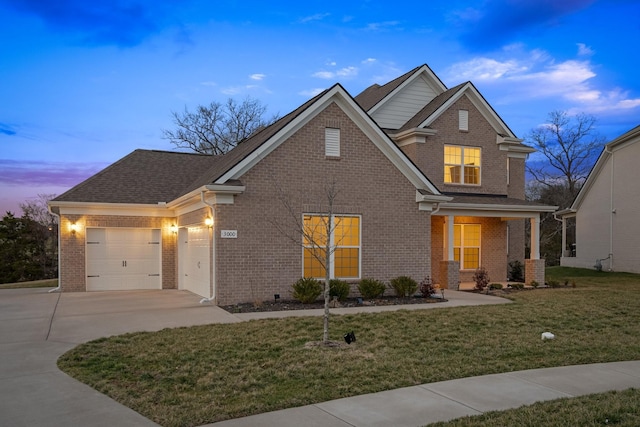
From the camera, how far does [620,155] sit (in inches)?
1110

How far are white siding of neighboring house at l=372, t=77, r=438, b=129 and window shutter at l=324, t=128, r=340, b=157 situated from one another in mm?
7062

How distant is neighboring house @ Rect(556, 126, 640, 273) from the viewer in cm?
2702

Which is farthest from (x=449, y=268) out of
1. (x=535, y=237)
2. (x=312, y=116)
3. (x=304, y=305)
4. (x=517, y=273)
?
(x=312, y=116)

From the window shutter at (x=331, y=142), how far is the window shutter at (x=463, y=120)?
782cm

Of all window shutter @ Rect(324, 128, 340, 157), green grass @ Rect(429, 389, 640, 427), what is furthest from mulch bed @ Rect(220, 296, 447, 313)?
green grass @ Rect(429, 389, 640, 427)

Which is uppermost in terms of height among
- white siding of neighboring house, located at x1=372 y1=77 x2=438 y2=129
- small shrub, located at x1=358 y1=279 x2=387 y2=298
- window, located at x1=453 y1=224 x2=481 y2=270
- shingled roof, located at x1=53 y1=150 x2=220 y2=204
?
white siding of neighboring house, located at x1=372 y1=77 x2=438 y2=129

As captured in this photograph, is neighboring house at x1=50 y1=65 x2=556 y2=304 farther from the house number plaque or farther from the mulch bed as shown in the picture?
the mulch bed

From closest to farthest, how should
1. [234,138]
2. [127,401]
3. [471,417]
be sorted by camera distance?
[471,417]
[127,401]
[234,138]

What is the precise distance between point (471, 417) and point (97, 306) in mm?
11869

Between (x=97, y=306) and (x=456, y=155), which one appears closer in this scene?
(x=97, y=306)

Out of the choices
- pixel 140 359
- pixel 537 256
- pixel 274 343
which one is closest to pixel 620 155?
pixel 537 256

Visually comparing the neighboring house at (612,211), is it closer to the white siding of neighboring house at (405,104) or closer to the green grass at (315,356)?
the white siding of neighboring house at (405,104)

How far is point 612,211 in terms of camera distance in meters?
28.6

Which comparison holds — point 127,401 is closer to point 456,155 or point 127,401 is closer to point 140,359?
point 140,359
